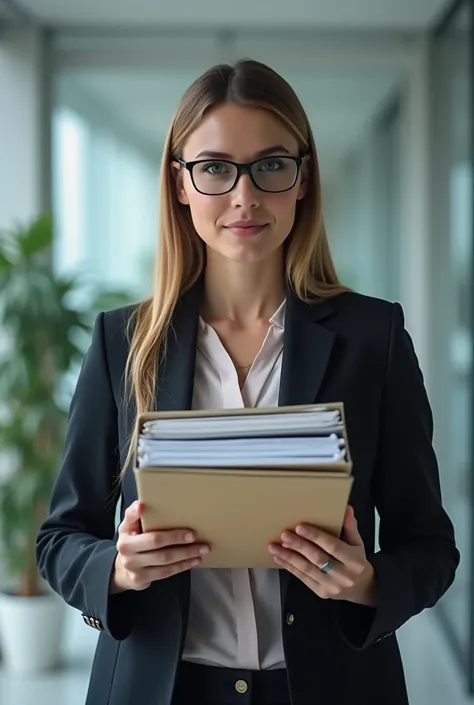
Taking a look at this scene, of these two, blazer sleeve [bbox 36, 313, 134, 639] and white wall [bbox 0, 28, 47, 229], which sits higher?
white wall [bbox 0, 28, 47, 229]

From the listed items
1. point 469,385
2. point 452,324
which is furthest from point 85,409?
point 452,324

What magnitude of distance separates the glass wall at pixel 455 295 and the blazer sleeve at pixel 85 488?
96.7 inches

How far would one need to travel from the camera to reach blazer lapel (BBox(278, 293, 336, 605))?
122cm

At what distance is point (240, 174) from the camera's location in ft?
3.90

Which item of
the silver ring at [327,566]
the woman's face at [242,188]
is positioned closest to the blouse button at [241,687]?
the silver ring at [327,566]

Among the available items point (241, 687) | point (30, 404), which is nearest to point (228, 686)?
point (241, 687)

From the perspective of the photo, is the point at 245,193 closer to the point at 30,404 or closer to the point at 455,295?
the point at 30,404

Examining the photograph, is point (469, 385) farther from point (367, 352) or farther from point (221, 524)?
point (221, 524)

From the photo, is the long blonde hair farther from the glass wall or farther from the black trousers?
the glass wall

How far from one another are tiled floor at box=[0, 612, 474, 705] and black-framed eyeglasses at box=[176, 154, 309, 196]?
102 inches

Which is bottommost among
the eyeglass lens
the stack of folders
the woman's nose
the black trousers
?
the black trousers

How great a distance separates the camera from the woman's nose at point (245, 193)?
118cm

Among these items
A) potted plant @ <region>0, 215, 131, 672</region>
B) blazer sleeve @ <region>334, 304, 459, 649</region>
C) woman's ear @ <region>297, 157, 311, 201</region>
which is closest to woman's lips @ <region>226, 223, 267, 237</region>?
woman's ear @ <region>297, 157, 311, 201</region>

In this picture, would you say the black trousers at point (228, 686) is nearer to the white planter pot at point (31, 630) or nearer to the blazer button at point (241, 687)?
the blazer button at point (241, 687)
